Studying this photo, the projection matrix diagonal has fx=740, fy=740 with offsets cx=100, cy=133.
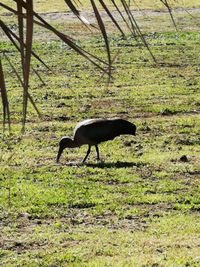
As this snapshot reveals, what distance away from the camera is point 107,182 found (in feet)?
34.3

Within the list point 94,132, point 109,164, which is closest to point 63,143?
point 94,132

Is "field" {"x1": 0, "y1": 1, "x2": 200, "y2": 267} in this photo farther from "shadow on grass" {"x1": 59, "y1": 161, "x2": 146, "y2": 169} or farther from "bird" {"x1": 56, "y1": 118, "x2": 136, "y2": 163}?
"bird" {"x1": 56, "y1": 118, "x2": 136, "y2": 163}

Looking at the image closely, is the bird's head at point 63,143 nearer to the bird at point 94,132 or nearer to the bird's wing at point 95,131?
the bird at point 94,132

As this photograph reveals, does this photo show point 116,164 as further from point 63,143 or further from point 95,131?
point 63,143

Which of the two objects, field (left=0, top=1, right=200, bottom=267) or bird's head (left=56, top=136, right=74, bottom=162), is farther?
bird's head (left=56, top=136, right=74, bottom=162)

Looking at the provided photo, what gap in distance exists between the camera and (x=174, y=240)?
24.9 ft

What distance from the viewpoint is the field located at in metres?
7.20

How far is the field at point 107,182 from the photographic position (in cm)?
720

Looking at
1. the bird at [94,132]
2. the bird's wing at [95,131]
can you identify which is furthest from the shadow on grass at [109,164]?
the bird's wing at [95,131]

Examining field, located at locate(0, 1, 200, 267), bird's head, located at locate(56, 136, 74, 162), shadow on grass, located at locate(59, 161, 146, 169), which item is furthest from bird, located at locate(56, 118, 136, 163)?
field, located at locate(0, 1, 200, 267)

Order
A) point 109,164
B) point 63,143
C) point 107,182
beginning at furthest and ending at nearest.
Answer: point 63,143, point 109,164, point 107,182

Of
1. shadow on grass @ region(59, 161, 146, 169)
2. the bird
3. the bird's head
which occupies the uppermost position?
the bird

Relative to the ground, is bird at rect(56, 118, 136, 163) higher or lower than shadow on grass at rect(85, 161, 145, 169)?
higher

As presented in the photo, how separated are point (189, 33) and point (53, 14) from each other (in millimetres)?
10829
